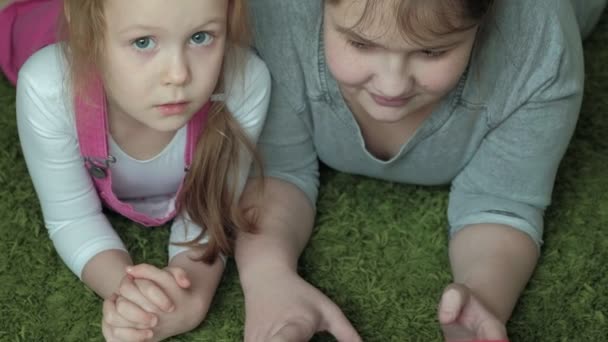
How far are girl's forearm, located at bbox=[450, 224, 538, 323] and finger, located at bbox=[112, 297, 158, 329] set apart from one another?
14.5 inches

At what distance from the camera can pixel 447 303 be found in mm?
1069

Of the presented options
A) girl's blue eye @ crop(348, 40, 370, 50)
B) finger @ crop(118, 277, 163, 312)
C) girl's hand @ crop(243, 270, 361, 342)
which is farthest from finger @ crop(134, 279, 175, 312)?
girl's blue eye @ crop(348, 40, 370, 50)

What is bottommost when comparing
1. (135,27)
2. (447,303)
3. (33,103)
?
(447,303)

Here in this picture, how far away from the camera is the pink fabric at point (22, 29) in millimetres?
1322

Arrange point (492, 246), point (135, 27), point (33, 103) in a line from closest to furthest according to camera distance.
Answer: point (135, 27) → point (33, 103) → point (492, 246)

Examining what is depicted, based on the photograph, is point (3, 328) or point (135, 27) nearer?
point (135, 27)

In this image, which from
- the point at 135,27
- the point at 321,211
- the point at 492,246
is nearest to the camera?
the point at 135,27

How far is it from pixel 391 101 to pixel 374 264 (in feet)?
0.83

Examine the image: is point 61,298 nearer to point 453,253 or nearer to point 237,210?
point 237,210

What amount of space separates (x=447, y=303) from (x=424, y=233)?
25 cm

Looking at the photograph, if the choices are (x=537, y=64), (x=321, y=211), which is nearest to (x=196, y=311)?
(x=321, y=211)

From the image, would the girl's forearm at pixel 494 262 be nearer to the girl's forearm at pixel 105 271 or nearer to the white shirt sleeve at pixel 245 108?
the white shirt sleeve at pixel 245 108

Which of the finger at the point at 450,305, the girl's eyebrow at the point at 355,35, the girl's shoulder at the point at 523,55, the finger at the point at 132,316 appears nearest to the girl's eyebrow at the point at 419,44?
the girl's eyebrow at the point at 355,35

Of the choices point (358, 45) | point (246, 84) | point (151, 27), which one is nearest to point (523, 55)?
point (358, 45)
